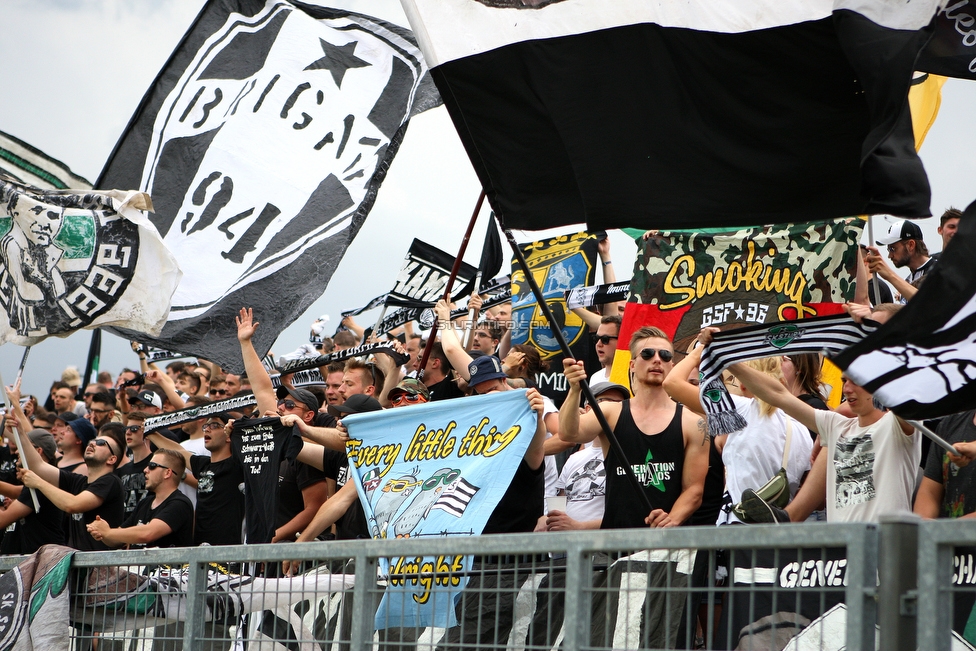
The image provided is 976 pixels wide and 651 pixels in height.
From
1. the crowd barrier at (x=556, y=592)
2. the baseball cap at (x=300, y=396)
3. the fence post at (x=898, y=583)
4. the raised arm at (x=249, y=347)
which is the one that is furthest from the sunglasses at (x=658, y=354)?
the fence post at (x=898, y=583)

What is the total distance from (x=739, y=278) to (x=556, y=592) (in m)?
4.51

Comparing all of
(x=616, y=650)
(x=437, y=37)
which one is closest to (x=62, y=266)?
(x=437, y=37)

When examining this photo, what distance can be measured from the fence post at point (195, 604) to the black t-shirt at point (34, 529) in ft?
19.2

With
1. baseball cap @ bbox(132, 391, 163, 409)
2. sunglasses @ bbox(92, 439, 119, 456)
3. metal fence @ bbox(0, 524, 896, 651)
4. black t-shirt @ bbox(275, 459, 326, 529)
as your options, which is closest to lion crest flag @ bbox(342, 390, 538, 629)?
black t-shirt @ bbox(275, 459, 326, 529)

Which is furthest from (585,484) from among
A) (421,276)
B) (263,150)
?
(421,276)

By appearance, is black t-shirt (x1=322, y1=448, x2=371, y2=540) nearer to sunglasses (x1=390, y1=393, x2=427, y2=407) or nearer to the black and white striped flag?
sunglasses (x1=390, y1=393, x2=427, y2=407)

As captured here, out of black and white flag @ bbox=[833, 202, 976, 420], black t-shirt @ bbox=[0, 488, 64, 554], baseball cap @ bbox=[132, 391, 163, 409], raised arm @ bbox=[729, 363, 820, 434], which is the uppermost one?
baseball cap @ bbox=[132, 391, 163, 409]

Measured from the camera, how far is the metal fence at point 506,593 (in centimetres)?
303

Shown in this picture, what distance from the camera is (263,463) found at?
7.69 m

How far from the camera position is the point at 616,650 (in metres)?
3.41

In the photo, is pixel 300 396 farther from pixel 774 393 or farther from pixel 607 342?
pixel 774 393

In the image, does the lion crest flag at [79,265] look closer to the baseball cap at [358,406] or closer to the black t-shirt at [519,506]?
the baseball cap at [358,406]

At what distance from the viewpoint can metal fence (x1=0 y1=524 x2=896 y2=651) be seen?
303 cm

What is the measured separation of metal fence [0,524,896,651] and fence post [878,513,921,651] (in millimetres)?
60
